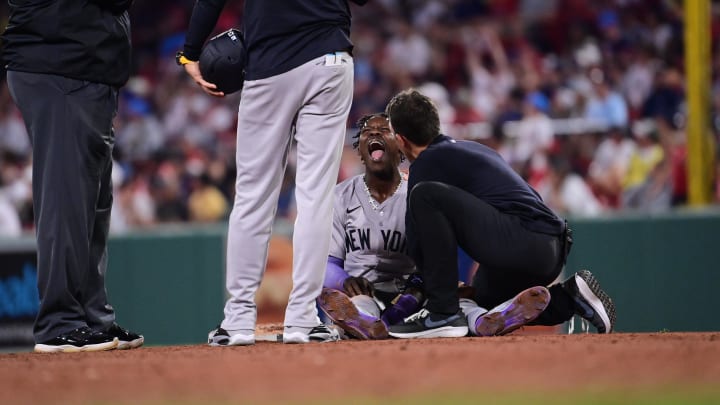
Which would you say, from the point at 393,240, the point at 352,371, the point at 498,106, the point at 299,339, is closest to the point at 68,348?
the point at 299,339

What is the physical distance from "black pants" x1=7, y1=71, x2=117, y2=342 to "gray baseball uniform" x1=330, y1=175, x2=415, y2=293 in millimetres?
1527

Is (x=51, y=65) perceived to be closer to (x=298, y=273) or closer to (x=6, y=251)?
(x=298, y=273)

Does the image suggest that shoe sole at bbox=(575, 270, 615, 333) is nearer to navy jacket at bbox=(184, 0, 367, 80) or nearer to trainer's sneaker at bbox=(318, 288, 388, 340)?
trainer's sneaker at bbox=(318, 288, 388, 340)

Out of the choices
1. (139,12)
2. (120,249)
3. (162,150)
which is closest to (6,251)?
(120,249)

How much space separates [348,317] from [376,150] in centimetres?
123

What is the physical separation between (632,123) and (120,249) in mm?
5769

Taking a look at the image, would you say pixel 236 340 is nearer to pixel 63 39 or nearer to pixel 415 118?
pixel 415 118

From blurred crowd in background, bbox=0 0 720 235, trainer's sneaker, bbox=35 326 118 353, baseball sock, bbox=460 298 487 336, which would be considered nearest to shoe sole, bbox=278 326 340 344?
baseball sock, bbox=460 298 487 336

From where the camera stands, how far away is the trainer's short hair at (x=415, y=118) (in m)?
5.50

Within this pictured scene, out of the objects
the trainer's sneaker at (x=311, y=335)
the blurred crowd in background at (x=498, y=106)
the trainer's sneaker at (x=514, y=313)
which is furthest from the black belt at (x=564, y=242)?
the blurred crowd in background at (x=498, y=106)

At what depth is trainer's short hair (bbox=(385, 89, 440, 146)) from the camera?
5500mm

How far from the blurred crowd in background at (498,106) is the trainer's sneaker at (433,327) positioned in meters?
5.91

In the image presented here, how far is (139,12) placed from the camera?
19203 mm

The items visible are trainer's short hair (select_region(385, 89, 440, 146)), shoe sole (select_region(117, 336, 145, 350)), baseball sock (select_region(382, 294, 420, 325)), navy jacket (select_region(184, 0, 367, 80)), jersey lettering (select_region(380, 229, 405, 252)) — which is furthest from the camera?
jersey lettering (select_region(380, 229, 405, 252))
